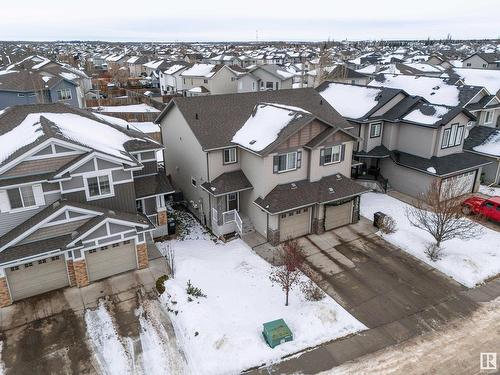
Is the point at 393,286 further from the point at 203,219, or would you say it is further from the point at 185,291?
the point at 203,219

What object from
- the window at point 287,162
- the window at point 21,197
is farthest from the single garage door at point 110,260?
the window at point 287,162

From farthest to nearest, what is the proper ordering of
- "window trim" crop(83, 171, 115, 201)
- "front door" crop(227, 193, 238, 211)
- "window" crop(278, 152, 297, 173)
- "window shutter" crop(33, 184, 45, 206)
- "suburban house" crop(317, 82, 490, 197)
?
"suburban house" crop(317, 82, 490, 197) → "front door" crop(227, 193, 238, 211) → "window" crop(278, 152, 297, 173) → "window trim" crop(83, 171, 115, 201) → "window shutter" crop(33, 184, 45, 206)

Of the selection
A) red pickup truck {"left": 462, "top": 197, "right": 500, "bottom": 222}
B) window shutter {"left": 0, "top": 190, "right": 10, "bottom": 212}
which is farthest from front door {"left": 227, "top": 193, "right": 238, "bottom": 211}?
red pickup truck {"left": 462, "top": 197, "right": 500, "bottom": 222}

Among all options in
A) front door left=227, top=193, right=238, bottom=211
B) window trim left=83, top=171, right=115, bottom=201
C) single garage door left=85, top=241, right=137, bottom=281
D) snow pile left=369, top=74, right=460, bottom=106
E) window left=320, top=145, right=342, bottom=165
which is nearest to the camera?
window trim left=83, top=171, right=115, bottom=201

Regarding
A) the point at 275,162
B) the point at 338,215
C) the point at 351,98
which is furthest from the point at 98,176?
the point at 351,98

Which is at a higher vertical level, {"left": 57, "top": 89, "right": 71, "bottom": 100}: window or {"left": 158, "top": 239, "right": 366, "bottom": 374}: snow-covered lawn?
{"left": 57, "top": 89, "right": 71, "bottom": 100}: window

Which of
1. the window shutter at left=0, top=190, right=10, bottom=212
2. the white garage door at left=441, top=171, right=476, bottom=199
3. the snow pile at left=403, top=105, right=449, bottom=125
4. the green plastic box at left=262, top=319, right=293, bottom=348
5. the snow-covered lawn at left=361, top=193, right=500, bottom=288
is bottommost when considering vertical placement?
the snow-covered lawn at left=361, top=193, right=500, bottom=288

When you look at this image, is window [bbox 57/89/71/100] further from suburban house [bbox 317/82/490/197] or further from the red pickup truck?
the red pickup truck
